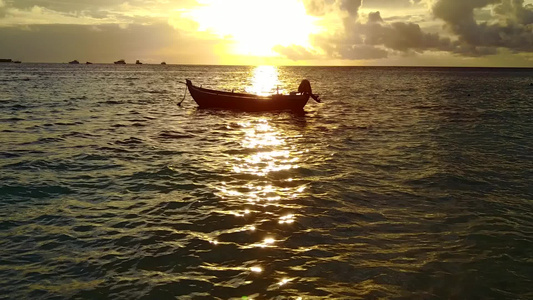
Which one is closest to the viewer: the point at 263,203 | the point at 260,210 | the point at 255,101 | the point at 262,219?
the point at 262,219

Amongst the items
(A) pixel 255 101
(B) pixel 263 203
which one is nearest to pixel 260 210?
Result: (B) pixel 263 203

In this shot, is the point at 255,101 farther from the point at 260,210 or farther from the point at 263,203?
the point at 260,210

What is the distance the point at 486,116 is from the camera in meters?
31.5

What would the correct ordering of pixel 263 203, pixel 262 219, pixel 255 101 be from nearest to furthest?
pixel 262 219 → pixel 263 203 → pixel 255 101

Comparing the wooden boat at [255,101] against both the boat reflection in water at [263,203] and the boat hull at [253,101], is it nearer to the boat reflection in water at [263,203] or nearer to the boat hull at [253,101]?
the boat hull at [253,101]

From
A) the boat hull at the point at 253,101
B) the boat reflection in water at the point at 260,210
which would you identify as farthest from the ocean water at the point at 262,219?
the boat hull at the point at 253,101

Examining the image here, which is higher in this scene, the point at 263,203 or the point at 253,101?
the point at 253,101

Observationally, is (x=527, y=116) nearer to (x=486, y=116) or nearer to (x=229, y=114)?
(x=486, y=116)

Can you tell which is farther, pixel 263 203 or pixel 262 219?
pixel 263 203

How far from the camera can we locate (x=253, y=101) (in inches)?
1275

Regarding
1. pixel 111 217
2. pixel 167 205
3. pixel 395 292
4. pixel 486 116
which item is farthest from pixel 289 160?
pixel 486 116

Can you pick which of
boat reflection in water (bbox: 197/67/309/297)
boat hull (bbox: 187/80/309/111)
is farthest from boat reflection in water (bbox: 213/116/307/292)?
boat hull (bbox: 187/80/309/111)

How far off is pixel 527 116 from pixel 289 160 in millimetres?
26327

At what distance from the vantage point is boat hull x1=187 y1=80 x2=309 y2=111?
32219 millimetres
